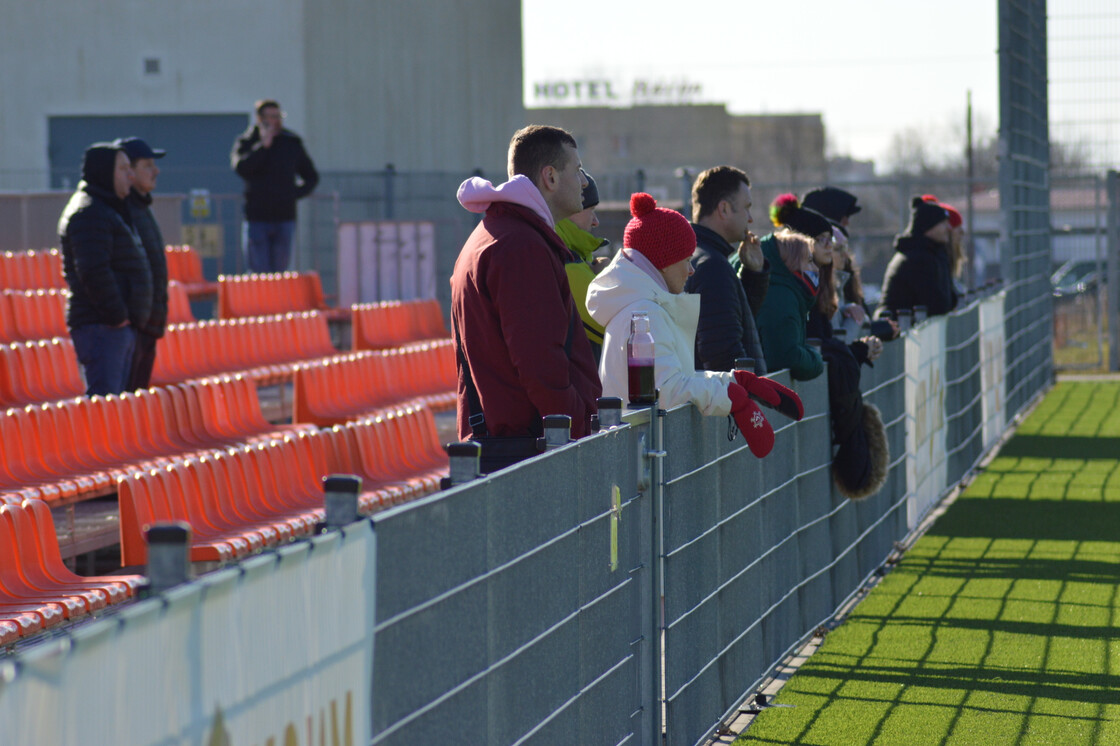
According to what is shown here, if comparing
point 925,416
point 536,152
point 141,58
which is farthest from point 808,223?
point 141,58

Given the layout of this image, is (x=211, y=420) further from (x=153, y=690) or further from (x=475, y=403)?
(x=153, y=690)

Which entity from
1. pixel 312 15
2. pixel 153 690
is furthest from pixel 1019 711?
pixel 312 15

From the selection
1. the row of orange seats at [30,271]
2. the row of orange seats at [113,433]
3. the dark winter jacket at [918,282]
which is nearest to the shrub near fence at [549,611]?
the row of orange seats at [113,433]

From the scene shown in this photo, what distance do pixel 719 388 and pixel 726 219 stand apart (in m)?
1.36

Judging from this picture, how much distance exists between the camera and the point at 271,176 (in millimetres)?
14820

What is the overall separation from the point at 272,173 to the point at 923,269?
272 inches

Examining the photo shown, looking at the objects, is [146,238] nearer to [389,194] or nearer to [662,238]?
[662,238]

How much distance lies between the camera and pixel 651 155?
109 m

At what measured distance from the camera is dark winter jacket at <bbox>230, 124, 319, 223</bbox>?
48.5 feet

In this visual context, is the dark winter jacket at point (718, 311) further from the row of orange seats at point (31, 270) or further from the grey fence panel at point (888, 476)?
the row of orange seats at point (31, 270)

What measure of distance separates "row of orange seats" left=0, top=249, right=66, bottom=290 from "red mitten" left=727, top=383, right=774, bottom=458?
10.4 metres

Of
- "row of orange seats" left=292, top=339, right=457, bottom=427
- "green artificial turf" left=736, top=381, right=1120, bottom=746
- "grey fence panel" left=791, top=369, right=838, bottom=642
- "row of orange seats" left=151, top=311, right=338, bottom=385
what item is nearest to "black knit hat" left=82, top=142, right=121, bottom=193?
"row of orange seats" left=292, top=339, right=457, bottom=427

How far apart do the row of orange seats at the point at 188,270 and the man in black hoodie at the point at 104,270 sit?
7.33m

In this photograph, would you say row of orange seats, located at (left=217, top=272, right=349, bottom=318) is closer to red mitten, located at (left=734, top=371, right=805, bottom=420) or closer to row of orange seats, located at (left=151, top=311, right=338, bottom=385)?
row of orange seats, located at (left=151, top=311, right=338, bottom=385)
